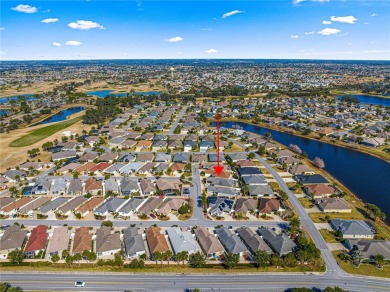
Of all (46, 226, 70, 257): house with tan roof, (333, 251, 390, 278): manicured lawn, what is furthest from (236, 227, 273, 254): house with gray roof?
(46, 226, 70, 257): house with tan roof

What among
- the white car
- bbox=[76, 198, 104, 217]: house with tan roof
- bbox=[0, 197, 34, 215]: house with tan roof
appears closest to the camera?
the white car

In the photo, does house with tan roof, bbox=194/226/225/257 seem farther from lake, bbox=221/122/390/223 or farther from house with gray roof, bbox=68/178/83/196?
lake, bbox=221/122/390/223

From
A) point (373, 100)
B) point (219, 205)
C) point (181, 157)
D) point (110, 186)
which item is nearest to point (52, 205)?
point (110, 186)

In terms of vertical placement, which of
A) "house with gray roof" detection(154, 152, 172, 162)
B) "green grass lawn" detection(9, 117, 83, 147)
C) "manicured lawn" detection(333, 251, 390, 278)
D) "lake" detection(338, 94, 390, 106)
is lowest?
"manicured lawn" detection(333, 251, 390, 278)

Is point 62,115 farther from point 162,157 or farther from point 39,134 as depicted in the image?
point 162,157

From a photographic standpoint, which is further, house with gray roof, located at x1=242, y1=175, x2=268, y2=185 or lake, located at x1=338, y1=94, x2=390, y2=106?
lake, located at x1=338, y1=94, x2=390, y2=106

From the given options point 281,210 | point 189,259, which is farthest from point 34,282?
point 281,210
